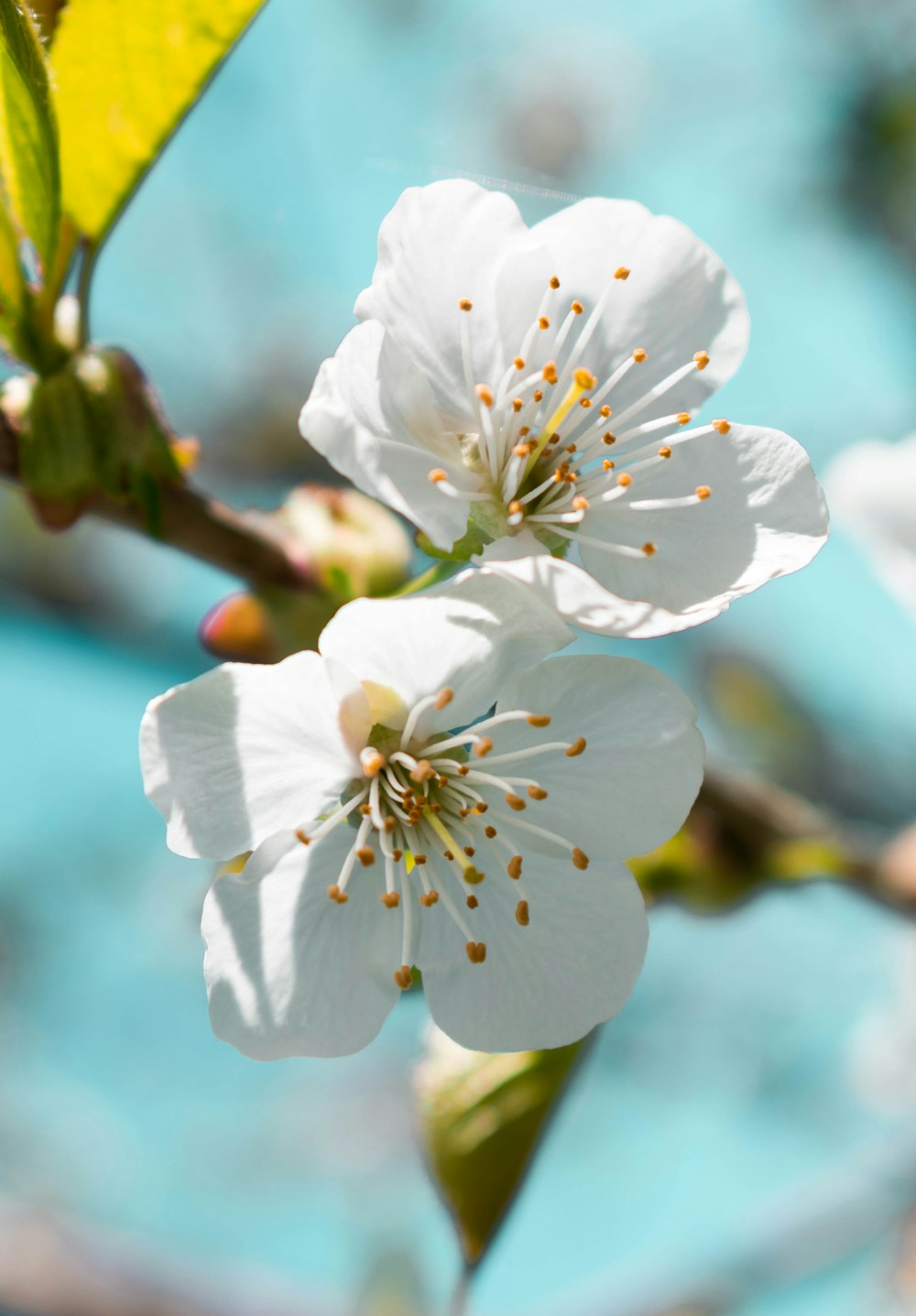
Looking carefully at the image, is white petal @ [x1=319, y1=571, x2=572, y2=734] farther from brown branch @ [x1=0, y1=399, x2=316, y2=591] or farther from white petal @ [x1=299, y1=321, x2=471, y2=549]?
brown branch @ [x1=0, y1=399, x2=316, y2=591]

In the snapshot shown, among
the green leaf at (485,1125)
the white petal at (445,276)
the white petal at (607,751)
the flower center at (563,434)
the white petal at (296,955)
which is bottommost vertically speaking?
the green leaf at (485,1125)

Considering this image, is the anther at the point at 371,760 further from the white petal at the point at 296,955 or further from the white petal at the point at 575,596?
the white petal at the point at 575,596

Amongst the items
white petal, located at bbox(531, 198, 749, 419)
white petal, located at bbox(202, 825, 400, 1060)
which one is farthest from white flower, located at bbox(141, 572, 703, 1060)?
white petal, located at bbox(531, 198, 749, 419)

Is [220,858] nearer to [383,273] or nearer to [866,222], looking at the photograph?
[383,273]

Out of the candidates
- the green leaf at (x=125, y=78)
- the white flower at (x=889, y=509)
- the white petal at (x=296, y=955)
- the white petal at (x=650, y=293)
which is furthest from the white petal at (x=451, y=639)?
the white flower at (x=889, y=509)

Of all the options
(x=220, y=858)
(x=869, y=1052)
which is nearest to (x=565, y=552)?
(x=220, y=858)

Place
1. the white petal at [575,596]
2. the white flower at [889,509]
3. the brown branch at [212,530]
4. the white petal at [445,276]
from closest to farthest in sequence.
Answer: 1. the white petal at [575,596]
2. the white petal at [445,276]
3. the brown branch at [212,530]
4. the white flower at [889,509]
